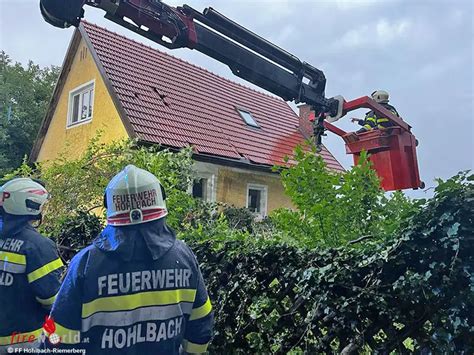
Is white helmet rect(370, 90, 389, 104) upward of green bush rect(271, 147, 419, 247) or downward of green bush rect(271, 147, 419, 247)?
upward

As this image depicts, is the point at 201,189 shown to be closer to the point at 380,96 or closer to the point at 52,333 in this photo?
the point at 380,96

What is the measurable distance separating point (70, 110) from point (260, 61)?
9.98 m

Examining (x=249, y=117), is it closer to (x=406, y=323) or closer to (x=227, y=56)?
(x=227, y=56)

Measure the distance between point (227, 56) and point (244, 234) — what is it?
2.94 m

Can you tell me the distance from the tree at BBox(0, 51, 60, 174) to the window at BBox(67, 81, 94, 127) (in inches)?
338

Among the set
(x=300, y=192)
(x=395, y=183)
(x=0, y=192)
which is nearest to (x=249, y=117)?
(x=395, y=183)

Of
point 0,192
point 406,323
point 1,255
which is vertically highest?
point 0,192

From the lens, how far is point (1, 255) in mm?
2826

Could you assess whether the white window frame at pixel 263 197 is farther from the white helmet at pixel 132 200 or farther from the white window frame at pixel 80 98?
the white helmet at pixel 132 200

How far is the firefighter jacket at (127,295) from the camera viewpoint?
1.92 m

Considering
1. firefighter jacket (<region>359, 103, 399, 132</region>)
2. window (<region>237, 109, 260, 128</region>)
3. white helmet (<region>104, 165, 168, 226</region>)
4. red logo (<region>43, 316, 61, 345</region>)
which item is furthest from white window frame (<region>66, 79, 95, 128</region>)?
red logo (<region>43, 316, 61, 345</region>)

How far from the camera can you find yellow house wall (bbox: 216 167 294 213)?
512 inches

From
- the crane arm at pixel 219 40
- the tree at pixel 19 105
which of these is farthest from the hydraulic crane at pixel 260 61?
the tree at pixel 19 105

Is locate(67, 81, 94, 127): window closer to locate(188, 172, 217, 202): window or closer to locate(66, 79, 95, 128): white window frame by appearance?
locate(66, 79, 95, 128): white window frame
